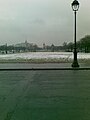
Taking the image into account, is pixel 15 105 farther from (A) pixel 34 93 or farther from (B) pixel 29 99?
(A) pixel 34 93

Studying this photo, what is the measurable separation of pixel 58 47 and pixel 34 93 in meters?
146

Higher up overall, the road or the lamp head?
the lamp head

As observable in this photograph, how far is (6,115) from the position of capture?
7.15m

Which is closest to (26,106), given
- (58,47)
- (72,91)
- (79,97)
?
(79,97)

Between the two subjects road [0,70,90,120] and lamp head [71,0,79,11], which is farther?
lamp head [71,0,79,11]

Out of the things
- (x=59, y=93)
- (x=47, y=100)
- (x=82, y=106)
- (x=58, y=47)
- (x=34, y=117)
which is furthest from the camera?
(x=58, y=47)

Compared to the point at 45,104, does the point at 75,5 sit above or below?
above

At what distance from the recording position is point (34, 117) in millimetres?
6938

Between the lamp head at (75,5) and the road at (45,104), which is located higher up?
the lamp head at (75,5)

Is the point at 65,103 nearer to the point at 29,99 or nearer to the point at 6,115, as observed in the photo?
the point at 29,99

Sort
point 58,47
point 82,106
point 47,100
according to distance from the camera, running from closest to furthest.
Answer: point 82,106
point 47,100
point 58,47

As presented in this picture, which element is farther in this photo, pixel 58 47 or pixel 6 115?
pixel 58 47

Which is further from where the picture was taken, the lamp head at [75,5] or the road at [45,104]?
the lamp head at [75,5]

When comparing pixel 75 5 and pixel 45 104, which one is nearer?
pixel 45 104
